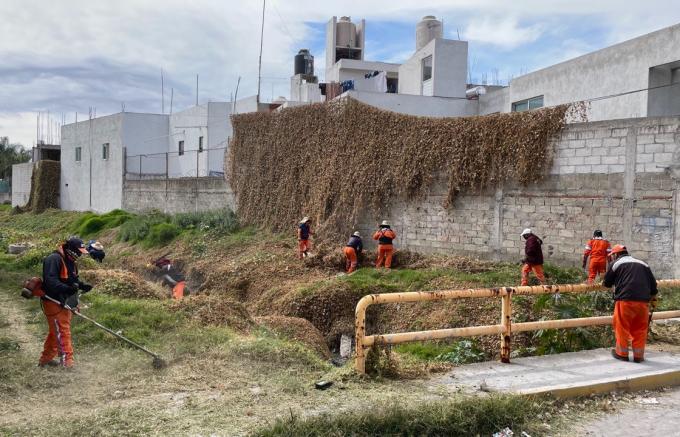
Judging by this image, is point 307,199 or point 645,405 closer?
point 645,405

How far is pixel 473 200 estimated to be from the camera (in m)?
14.9

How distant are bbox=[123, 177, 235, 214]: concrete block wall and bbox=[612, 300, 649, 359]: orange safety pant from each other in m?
17.6

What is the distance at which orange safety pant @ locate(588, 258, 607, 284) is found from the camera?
11586mm

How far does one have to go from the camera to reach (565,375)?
20.2 feet

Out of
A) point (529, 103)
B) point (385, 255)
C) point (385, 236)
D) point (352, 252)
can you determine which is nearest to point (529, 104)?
point (529, 103)

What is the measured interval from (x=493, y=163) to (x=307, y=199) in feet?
23.3

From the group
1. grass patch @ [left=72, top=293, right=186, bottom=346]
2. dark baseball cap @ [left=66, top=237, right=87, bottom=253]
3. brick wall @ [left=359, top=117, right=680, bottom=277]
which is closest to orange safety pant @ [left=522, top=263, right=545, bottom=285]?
brick wall @ [left=359, top=117, right=680, bottom=277]

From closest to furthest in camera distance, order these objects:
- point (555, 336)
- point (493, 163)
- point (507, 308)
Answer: point (507, 308) < point (555, 336) < point (493, 163)

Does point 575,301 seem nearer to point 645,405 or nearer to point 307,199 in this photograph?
point 645,405

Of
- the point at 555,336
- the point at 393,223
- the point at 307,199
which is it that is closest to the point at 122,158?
the point at 307,199

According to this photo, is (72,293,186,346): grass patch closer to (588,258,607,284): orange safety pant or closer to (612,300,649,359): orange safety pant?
(612,300,649,359): orange safety pant

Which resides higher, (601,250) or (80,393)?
(601,250)

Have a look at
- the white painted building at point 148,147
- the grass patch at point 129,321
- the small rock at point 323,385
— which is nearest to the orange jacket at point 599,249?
the small rock at point 323,385

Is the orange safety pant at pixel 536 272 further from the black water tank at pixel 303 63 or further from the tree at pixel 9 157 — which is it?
the tree at pixel 9 157
